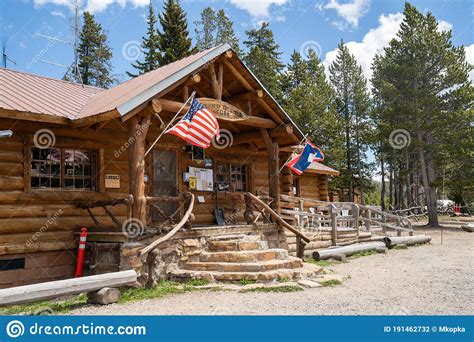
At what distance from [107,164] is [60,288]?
4.86 metres

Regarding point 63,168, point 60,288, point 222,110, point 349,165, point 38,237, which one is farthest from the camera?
point 349,165

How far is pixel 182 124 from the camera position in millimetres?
9312

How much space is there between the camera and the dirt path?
22.0 ft

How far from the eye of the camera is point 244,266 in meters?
9.20

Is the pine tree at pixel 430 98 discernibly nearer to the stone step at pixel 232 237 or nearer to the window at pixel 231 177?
the window at pixel 231 177

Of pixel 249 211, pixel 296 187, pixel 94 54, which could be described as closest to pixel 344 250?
pixel 249 211

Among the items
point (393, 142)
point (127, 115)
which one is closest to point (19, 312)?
point (127, 115)

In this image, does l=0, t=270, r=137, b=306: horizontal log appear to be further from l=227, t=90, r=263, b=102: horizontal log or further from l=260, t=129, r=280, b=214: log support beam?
l=227, t=90, r=263, b=102: horizontal log

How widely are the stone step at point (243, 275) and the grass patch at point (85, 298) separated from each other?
0.50 ft

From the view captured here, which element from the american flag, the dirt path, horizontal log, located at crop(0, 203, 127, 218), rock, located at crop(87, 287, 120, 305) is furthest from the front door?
rock, located at crop(87, 287, 120, 305)

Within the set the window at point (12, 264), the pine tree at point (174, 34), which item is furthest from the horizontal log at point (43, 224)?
the pine tree at point (174, 34)

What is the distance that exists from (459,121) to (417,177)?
751 inches

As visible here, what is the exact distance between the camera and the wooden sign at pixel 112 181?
1119cm

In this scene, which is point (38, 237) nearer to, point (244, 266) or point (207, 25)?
point (244, 266)
